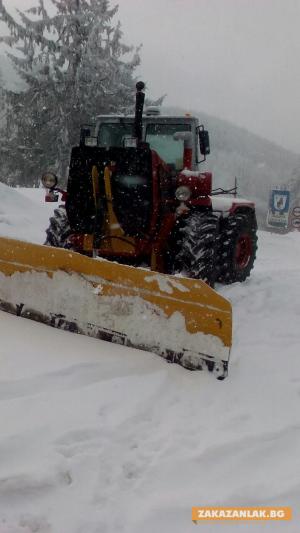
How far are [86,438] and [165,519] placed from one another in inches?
25.9

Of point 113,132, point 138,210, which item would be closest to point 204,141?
point 113,132

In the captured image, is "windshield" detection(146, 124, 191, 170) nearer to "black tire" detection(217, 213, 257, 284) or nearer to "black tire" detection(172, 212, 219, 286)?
"black tire" detection(217, 213, 257, 284)

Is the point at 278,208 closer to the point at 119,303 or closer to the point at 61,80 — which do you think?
the point at 61,80

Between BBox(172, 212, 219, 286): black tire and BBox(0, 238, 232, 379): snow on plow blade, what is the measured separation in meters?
1.43

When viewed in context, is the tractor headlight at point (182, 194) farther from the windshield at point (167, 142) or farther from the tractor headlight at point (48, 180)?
the tractor headlight at point (48, 180)

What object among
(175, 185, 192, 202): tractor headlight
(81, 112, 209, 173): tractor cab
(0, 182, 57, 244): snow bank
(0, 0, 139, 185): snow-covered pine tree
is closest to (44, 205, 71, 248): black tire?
(81, 112, 209, 173): tractor cab

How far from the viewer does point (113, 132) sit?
655 centimetres

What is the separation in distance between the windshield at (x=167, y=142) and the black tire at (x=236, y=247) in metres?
1.06

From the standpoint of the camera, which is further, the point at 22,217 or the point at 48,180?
the point at 22,217

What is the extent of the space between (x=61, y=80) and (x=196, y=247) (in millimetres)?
18683

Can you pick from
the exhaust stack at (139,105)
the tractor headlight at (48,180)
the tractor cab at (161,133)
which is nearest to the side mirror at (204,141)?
the tractor cab at (161,133)

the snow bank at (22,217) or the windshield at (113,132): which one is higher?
the windshield at (113,132)

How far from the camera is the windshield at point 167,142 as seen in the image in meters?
6.14

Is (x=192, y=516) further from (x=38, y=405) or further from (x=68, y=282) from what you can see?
(x=68, y=282)
